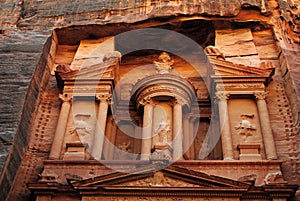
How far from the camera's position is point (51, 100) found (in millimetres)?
13562

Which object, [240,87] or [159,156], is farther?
[240,87]

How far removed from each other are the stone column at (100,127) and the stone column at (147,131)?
1080mm

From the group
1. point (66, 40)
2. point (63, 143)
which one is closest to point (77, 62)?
point (66, 40)

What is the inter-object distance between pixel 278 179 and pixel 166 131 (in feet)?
10.5

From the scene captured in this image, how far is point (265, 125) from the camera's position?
1180cm

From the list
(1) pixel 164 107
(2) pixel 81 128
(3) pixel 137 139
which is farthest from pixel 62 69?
(1) pixel 164 107

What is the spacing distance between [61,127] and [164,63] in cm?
390

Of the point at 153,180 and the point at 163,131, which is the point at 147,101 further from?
the point at 153,180

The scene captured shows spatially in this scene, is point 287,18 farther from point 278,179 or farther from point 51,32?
point 51,32

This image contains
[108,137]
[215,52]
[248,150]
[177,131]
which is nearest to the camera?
[248,150]

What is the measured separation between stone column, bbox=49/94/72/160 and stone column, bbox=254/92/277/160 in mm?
5209

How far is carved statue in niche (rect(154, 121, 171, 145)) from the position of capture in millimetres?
11844

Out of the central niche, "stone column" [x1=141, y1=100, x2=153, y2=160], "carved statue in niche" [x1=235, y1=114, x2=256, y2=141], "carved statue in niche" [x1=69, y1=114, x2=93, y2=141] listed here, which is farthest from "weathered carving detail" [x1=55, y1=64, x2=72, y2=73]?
"carved statue in niche" [x1=235, y1=114, x2=256, y2=141]

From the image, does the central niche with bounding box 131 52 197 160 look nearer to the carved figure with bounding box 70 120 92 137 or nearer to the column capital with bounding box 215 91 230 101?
the column capital with bounding box 215 91 230 101
